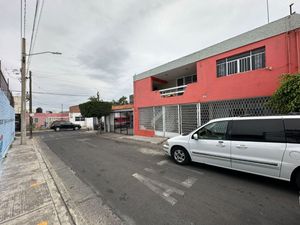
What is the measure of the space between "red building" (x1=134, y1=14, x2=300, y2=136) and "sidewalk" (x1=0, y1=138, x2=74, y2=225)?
8.84 meters

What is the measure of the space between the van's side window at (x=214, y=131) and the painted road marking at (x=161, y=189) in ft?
6.73

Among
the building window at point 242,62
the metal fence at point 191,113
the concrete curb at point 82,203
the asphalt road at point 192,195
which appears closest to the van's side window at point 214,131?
the asphalt road at point 192,195

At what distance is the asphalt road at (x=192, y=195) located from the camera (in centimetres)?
285

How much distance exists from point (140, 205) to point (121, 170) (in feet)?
7.79

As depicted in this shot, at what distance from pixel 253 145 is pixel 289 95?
2.94m

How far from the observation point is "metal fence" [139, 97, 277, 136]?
830cm

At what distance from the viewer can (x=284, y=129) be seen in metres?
3.76

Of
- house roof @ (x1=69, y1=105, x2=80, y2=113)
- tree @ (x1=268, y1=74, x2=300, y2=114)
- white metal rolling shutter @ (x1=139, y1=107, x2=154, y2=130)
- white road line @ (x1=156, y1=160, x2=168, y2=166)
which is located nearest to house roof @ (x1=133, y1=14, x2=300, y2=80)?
tree @ (x1=268, y1=74, x2=300, y2=114)

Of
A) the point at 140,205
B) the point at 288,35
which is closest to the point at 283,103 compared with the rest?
the point at 288,35

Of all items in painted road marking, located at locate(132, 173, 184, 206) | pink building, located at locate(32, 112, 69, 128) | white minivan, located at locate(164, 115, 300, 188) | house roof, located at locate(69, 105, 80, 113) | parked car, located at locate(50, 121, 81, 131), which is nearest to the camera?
painted road marking, located at locate(132, 173, 184, 206)

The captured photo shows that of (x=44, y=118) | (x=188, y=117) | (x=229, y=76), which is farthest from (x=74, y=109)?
(x=229, y=76)

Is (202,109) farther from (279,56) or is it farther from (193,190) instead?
(193,190)

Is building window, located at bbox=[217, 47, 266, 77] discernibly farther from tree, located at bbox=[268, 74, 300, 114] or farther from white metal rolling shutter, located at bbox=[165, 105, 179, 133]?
white metal rolling shutter, located at bbox=[165, 105, 179, 133]

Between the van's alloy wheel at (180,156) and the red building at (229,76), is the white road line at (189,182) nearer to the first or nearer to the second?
the van's alloy wheel at (180,156)
